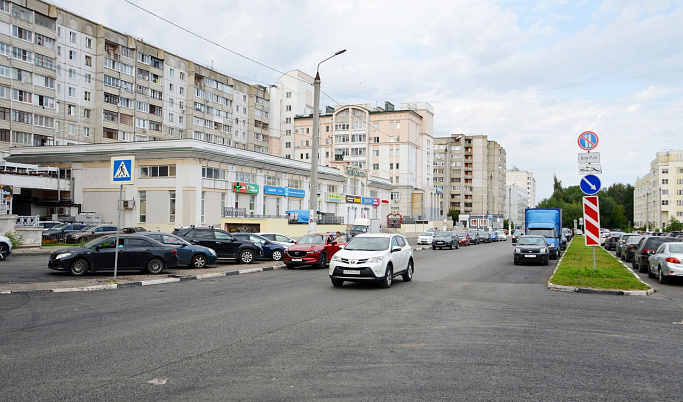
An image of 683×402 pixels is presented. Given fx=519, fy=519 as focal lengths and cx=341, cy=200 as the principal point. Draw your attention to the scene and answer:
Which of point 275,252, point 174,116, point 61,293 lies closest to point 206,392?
point 61,293

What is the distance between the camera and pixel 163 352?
710cm

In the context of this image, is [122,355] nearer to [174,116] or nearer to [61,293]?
[61,293]

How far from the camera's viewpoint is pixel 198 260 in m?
21.1

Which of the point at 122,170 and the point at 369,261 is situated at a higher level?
the point at 122,170

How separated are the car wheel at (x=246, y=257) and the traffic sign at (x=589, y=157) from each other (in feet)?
48.1

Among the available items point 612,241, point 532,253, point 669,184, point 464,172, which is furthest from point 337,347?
point 464,172

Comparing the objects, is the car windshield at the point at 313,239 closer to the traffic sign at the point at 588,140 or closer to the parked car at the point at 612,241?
the traffic sign at the point at 588,140

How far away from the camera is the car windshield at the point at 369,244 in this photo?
→ 51.6ft

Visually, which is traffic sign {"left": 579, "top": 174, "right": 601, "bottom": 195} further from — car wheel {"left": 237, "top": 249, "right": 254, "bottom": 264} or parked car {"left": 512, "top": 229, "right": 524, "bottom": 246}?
parked car {"left": 512, "top": 229, "right": 524, "bottom": 246}

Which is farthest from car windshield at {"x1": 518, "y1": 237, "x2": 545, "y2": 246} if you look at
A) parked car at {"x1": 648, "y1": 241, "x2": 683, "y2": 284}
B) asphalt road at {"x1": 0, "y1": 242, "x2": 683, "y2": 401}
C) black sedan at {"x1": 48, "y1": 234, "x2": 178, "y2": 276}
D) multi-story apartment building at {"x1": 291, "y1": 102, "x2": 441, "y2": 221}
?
multi-story apartment building at {"x1": 291, "y1": 102, "x2": 441, "y2": 221}

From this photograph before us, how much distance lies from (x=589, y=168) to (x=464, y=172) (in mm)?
122312

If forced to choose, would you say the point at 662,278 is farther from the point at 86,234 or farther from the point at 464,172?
the point at 464,172

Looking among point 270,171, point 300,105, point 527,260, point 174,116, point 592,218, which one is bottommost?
point 527,260

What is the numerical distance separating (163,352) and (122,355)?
20.4 inches
